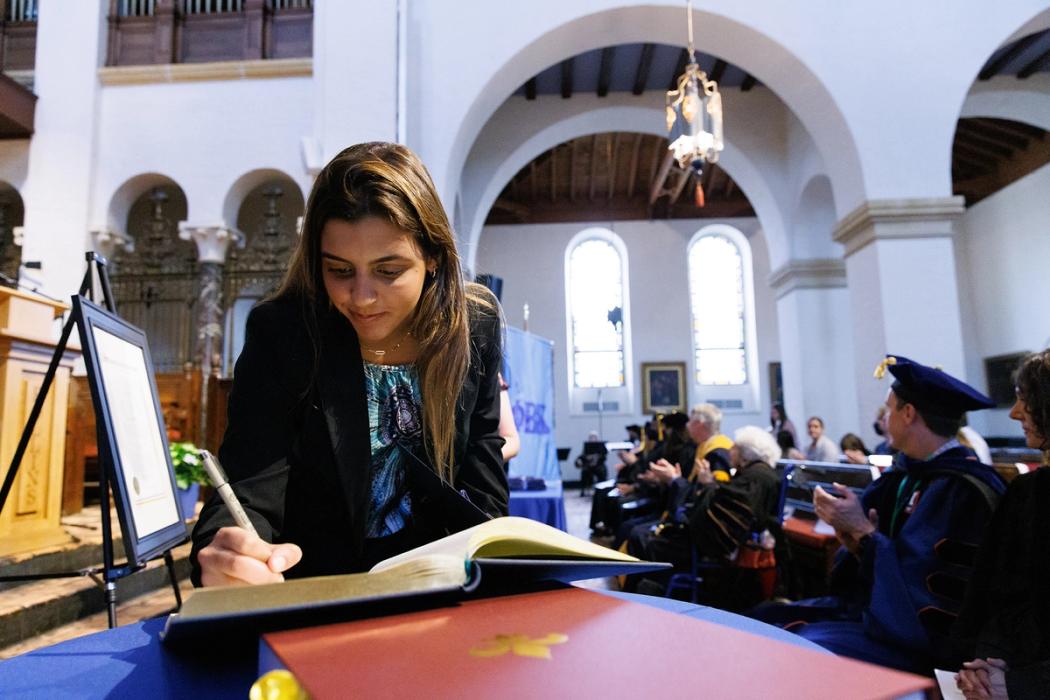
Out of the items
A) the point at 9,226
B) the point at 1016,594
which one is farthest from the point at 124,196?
the point at 1016,594

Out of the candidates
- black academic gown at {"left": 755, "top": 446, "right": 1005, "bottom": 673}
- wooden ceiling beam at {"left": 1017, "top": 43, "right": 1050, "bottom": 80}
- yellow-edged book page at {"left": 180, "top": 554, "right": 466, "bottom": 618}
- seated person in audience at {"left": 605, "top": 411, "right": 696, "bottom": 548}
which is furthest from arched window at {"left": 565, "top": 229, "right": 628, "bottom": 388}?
yellow-edged book page at {"left": 180, "top": 554, "right": 466, "bottom": 618}

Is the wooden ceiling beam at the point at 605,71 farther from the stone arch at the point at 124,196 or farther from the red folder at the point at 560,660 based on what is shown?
the red folder at the point at 560,660

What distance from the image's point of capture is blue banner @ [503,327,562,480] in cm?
585

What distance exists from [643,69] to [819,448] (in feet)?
18.0

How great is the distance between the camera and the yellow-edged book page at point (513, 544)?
683 millimetres

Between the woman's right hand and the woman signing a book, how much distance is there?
4.1 inches

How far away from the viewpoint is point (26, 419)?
4199 millimetres

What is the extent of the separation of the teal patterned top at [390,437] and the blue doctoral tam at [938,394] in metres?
2.02

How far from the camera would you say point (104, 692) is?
0.72 meters

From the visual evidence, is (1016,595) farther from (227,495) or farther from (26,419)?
(26,419)

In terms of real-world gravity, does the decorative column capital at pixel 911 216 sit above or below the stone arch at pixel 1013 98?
below

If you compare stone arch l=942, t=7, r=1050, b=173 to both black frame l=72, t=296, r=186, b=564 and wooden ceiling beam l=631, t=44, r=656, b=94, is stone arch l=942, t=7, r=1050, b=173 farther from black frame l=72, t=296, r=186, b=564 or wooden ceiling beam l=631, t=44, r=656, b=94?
black frame l=72, t=296, r=186, b=564

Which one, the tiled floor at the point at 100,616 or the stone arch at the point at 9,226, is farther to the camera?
the stone arch at the point at 9,226

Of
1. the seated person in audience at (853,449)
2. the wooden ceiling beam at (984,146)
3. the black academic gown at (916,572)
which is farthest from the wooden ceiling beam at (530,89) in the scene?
the black academic gown at (916,572)
